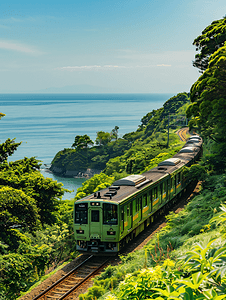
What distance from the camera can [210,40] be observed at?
2822 centimetres

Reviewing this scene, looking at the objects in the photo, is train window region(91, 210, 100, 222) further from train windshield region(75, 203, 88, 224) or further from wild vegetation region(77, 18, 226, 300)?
wild vegetation region(77, 18, 226, 300)

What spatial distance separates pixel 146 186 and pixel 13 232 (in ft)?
25.7

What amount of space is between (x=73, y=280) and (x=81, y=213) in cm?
324

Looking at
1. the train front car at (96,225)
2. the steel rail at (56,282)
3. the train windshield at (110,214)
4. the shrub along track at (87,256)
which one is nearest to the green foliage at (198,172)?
the shrub along track at (87,256)

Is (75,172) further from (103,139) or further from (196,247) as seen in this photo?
(196,247)

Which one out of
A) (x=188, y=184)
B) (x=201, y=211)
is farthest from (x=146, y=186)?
(x=188, y=184)

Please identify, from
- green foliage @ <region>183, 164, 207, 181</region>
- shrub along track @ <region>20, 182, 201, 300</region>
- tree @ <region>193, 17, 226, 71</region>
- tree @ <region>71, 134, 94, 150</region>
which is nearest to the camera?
shrub along track @ <region>20, 182, 201, 300</region>

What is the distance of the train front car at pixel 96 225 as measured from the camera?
49.7 feet

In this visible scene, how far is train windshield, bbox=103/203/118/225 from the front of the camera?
15.0 m

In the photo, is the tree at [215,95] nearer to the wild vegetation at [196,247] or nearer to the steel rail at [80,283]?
the wild vegetation at [196,247]

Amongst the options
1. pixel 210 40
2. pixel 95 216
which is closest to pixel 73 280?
pixel 95 216

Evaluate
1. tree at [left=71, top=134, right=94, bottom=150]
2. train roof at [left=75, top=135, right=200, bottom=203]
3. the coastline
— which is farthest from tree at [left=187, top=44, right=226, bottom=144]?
tree at [left=71, top=134, right=94, bottom=150]

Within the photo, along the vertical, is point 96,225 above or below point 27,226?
above

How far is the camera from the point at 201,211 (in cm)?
1591
